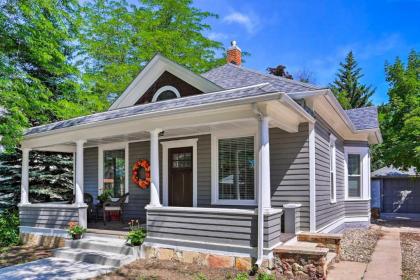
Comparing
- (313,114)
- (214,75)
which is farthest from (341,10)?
(313,114)

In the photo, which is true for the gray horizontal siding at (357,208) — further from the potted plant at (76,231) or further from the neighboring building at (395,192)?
the neighboring building at (395,192)

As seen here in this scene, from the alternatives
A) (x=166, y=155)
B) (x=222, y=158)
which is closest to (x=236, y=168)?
(x=222, y=158)

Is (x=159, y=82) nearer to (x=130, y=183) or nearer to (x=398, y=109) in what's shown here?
(x=130, y=183)

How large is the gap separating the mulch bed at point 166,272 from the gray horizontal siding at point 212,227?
0.48 metres

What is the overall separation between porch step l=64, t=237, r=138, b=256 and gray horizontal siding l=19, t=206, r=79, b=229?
69 centimetres

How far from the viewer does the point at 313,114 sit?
315 inches

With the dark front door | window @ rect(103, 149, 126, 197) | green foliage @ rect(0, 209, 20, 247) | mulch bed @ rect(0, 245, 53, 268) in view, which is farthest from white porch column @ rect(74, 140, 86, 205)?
green foliage @ rect(0, 209, 20, 247)

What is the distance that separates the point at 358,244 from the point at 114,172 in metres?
7.13

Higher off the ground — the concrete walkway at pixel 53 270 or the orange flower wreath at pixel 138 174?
the orange flower wreath at pixel 138 174

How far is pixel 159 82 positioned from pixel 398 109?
35.1ft

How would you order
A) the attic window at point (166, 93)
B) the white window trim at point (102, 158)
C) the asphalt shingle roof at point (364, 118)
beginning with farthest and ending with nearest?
the asphalt shingle roof at point (364, 118) → the white window trim at point (102, 158) → the attic window at point (166, 93)

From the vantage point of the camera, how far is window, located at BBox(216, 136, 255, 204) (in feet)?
27.5

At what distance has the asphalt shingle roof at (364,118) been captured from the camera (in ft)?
39.2

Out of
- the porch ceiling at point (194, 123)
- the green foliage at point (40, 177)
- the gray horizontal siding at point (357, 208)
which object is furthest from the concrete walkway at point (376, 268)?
the green foliage at point (40, 177)
